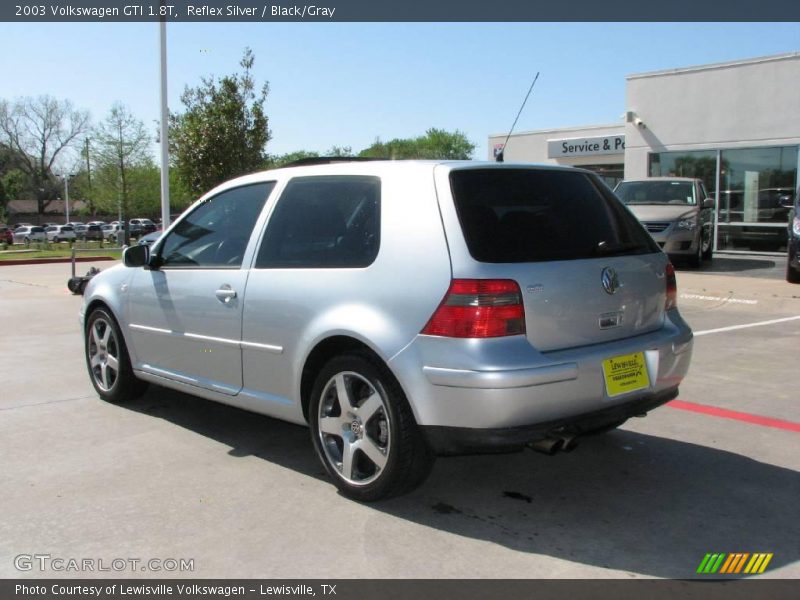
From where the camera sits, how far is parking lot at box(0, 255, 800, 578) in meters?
3.18

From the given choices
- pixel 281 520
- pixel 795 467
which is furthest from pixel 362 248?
pixel 795 467

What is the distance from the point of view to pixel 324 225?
13.4ft

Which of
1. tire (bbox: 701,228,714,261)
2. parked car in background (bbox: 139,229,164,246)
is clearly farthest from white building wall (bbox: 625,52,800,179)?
parked car in background (bbox: 139,229,164,246)

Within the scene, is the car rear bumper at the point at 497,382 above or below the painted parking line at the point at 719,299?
above

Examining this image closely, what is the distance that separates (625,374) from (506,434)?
2.46 ft

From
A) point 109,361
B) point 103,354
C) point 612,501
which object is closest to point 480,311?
point 612,501

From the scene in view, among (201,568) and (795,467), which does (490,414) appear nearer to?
(201,568)

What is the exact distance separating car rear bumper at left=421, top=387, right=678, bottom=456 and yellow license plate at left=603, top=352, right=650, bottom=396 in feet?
0.34

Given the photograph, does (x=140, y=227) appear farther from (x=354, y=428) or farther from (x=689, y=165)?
(x=354, y=428)

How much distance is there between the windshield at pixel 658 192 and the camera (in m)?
15.3

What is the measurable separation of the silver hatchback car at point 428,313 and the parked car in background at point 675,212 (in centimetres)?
1050

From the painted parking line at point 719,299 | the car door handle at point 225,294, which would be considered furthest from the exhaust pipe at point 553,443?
the painted parking line at point 719,299

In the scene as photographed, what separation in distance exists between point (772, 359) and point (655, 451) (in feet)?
11.1

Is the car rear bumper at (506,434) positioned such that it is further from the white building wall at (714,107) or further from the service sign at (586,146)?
the service sign at (586,146)
